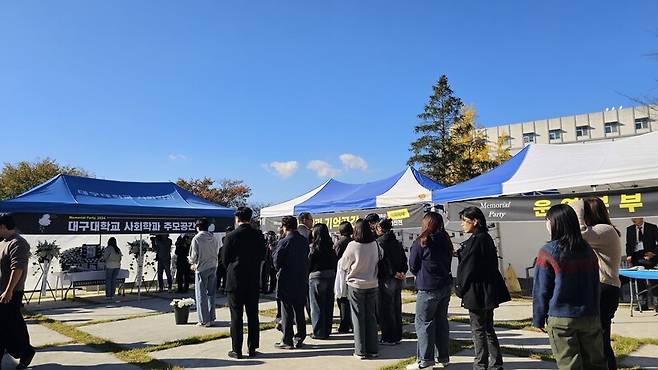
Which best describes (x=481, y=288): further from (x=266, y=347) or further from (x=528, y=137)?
(x=528, y=137)

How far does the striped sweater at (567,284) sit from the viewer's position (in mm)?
Result: 2957

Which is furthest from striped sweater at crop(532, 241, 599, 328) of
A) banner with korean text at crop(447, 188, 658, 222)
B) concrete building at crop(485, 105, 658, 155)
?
concrete building at crop(485, 105, 658, 155)

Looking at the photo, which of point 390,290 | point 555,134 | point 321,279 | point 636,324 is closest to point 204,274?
point 321,279

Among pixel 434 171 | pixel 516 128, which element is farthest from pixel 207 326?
pixel 516 128

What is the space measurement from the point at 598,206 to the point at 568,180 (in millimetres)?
4576

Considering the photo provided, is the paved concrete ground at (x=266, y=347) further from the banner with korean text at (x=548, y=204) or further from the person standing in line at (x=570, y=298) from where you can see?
the person standing in line at (x=570, y=298)

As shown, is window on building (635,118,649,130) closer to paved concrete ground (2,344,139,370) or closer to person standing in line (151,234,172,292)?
person standing in line (151,234,172,292)

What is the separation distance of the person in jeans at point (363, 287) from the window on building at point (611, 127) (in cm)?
5774

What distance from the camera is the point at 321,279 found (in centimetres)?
597

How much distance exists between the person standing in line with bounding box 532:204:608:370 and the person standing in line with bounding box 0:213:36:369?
15.3ft

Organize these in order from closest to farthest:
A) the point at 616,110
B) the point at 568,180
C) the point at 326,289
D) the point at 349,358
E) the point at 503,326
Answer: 1. the point at 349,358
2. the point at 326,289
3. the point at 503,326
4. the point at 568,180
5. the point at 616,110

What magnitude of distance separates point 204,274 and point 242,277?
7.95ft

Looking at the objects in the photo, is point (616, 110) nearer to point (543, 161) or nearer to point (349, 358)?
point (543, 161)

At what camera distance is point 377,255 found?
5129mm
